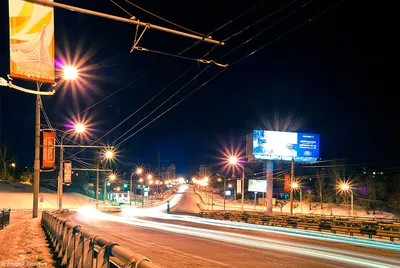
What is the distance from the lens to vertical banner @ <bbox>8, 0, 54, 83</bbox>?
9.43 meters

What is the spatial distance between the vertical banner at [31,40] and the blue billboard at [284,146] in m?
57.5

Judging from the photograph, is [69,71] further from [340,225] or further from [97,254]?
[340,225]

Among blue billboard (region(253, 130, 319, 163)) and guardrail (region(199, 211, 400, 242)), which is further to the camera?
blue billboard (region(253, 130, 319, 163))

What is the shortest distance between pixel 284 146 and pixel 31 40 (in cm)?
6097

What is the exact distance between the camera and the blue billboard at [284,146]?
66625 mm

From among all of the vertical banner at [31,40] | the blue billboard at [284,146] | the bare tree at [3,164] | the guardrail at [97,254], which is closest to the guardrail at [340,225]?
the blue billboard at [284,146]

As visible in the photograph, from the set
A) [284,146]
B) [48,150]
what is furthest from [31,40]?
[284,146]

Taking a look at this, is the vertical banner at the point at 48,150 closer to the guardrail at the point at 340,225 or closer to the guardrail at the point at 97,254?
the guardrail at the point at 97,254

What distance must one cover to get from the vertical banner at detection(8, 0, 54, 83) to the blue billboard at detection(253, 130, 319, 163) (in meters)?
57.5

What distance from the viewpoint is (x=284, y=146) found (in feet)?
221

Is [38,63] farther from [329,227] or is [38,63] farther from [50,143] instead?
[329,227]

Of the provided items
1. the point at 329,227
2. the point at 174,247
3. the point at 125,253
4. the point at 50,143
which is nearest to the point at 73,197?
the point at 50,143

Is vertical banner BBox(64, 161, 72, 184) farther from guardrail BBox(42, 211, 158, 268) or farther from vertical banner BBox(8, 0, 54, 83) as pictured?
guardrail BBox(42, 211, 158, 268)

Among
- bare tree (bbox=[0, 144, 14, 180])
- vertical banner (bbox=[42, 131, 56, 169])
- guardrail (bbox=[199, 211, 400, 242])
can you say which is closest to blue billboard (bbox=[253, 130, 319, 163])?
guardrail (bbox=[199, 211, 400, 242])
